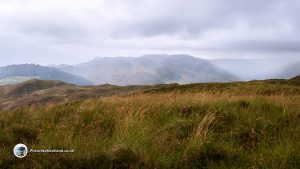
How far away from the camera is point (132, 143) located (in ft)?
22.1

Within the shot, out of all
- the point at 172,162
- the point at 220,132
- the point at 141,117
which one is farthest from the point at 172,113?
the point at 172,162

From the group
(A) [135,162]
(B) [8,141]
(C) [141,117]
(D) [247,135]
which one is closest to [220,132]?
(D) [247,135]

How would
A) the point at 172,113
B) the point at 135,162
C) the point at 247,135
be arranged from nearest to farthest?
1. the point at 135,162
2. the point at 247,135
3. the point at 172,113

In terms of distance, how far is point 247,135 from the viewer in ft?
24.1

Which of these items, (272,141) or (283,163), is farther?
(272,141)

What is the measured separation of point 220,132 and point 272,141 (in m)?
1.24

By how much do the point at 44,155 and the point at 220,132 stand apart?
3.63m

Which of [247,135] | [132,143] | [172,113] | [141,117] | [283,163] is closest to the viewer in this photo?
[283,163]

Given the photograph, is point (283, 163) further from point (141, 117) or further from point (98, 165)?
point (141, 117)

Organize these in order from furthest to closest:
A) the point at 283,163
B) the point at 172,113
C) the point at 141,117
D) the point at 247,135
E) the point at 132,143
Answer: the point at 172,113 < the point at 141,117 < the point at 247,135 < the point at 132,143 < the point at 283,163

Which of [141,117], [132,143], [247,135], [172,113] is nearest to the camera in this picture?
[132,143]

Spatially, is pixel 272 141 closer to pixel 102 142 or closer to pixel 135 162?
pixel 135 162

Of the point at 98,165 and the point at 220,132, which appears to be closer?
the point at 98,165

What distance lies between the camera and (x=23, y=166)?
19.4 feet
